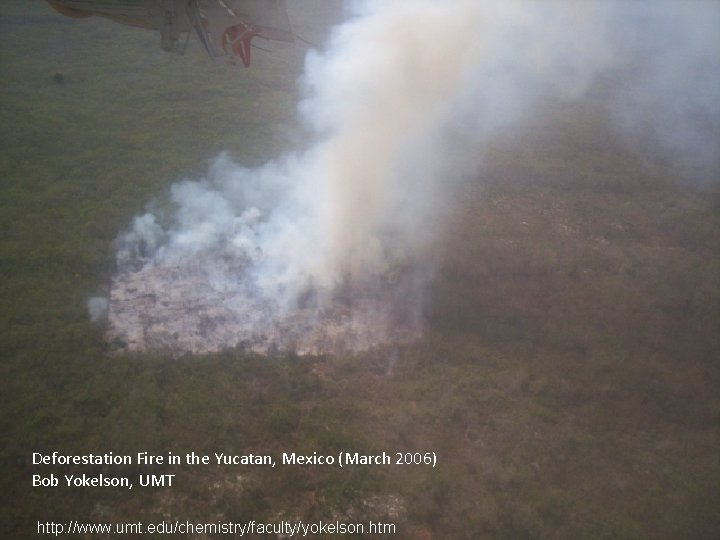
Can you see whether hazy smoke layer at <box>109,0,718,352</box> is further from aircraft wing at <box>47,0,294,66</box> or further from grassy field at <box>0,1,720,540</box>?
aircraft wing at <box>47,0,294,66</box>

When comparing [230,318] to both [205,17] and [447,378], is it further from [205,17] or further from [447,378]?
[205,17]

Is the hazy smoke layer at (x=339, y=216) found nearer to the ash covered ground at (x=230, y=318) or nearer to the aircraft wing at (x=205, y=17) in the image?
the ash covered ground at (x=230, y=318)

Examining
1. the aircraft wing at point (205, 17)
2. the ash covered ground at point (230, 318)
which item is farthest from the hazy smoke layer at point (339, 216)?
the aircraft wing at point (205, 17)

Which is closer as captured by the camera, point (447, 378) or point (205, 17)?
point (205, 17)

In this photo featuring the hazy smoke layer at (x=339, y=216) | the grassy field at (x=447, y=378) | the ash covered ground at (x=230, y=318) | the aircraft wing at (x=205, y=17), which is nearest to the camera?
the aircraft wing at (x=205, y=17)

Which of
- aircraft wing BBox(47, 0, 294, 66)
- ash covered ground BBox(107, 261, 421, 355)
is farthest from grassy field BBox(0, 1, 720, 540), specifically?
aircraft wing BBox(47, 0, 294, 66)

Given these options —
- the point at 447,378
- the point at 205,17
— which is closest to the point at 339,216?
the point at 447,378

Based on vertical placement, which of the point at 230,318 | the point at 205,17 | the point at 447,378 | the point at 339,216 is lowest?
the point at 447,378
